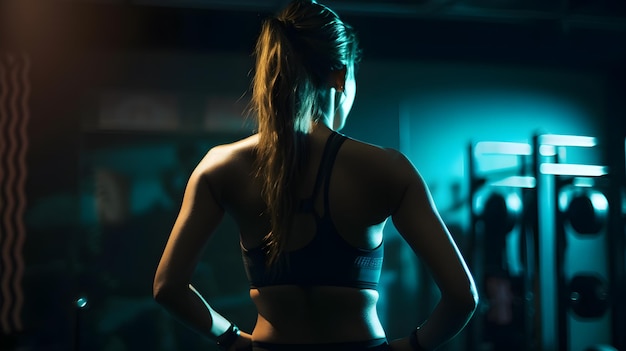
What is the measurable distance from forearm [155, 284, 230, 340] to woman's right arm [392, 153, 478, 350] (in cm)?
43

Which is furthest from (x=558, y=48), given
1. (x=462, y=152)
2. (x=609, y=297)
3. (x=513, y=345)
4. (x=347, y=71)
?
(x=347, y=71)

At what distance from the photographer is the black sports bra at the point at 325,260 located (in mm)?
1347

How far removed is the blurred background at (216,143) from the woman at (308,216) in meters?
2.18

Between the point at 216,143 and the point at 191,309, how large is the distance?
2274mm

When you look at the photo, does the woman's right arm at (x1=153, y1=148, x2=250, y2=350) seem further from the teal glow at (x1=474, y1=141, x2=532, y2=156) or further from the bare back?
the teal glow at (x1=474, y1=141, x2=532, y2=156)

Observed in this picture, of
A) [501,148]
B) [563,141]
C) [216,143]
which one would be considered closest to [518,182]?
[501,148]

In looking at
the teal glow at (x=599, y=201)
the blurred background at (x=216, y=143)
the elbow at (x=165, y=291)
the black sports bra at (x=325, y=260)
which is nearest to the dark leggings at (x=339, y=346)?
the black sports bra at (x=325, y=260)

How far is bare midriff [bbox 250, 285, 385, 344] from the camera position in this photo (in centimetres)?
138

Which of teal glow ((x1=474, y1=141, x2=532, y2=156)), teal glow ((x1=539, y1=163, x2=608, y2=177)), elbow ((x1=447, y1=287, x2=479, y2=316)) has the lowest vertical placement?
elbow ((x1=447, y1=287, x2=479, y2=316))

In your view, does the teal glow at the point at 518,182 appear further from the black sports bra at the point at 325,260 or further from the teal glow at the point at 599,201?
the black sports bra at the point at 325,260

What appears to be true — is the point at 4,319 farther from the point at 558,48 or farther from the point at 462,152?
the point at 558,48

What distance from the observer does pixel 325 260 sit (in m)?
1.35

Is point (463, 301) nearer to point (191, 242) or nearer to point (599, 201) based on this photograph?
point (191, 242)

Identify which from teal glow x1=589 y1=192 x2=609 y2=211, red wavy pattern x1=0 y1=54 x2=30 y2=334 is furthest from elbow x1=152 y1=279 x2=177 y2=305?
teal glow x1=589 y1=192 x2=609 y2=211
